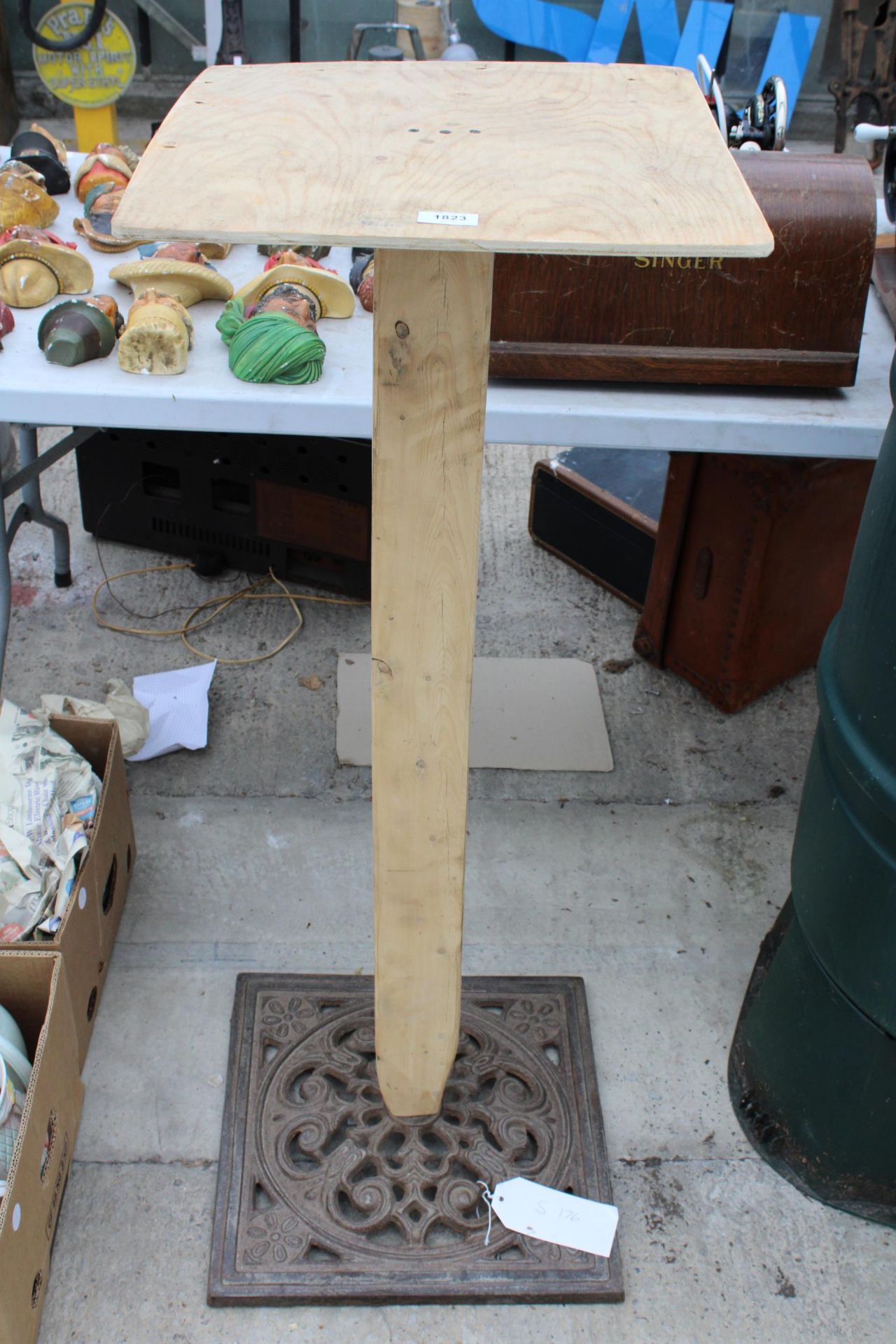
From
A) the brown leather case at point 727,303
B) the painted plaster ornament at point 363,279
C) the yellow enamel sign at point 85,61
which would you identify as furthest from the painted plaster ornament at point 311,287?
the yellow enamel sign at point 85,61

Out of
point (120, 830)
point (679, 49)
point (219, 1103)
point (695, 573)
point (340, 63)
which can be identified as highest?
point (340, 63)

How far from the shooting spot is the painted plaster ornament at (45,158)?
2781 mm

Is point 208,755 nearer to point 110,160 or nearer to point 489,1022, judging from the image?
point 489,1022

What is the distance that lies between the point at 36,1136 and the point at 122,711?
1.16m

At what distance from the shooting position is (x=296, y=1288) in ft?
5.73

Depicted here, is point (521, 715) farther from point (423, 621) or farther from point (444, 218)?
point (444, 218)

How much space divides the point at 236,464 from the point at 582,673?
1052 millimetres

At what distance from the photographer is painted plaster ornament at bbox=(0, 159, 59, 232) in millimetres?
2535

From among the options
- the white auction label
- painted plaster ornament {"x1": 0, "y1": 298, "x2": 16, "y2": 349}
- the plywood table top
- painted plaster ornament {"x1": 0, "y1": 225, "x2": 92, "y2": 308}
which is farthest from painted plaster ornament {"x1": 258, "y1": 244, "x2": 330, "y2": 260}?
the white auction label

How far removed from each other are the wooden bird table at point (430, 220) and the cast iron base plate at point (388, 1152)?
0.44 meters

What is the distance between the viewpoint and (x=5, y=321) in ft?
7.11

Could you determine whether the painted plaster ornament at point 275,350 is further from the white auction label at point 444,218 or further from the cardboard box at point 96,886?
the white auction label at point 444,218

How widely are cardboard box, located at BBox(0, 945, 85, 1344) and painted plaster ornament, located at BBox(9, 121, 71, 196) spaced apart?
75.9 inches

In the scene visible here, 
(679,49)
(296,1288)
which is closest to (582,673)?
(296,1288)
